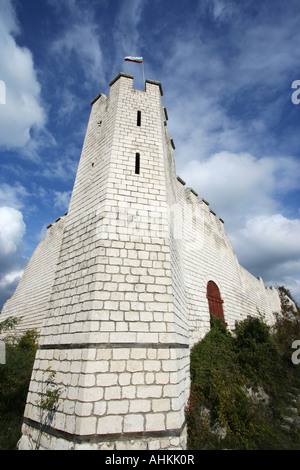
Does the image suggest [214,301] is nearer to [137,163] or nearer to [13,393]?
[137,163]

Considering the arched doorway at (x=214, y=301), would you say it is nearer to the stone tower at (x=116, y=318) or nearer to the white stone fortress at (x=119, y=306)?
the white stone fortress at (x=119, y=306)

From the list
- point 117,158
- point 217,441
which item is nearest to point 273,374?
point 217,441

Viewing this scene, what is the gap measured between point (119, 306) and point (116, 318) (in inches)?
8.7

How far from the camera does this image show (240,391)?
5.46 metres

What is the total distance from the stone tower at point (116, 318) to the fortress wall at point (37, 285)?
21.3ft

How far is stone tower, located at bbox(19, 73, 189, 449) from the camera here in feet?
10.9

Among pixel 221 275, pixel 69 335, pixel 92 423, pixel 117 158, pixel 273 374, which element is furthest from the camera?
pixel 221 275

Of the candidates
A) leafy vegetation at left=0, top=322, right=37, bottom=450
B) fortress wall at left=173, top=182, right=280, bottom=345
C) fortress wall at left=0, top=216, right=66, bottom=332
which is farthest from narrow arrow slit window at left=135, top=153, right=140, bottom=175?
fortress wall at left=0, top=216, right=66, bottom=332

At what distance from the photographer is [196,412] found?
468 cm

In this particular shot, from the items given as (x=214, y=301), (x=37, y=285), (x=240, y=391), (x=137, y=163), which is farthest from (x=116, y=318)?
(x=37, y=285)

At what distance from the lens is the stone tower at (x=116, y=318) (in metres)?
3.31

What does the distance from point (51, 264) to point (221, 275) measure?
9.23 meters

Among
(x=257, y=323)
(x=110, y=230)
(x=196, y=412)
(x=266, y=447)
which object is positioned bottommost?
(x=266, y=447)

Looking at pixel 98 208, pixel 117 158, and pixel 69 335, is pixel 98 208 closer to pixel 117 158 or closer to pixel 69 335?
pixel 117 158
